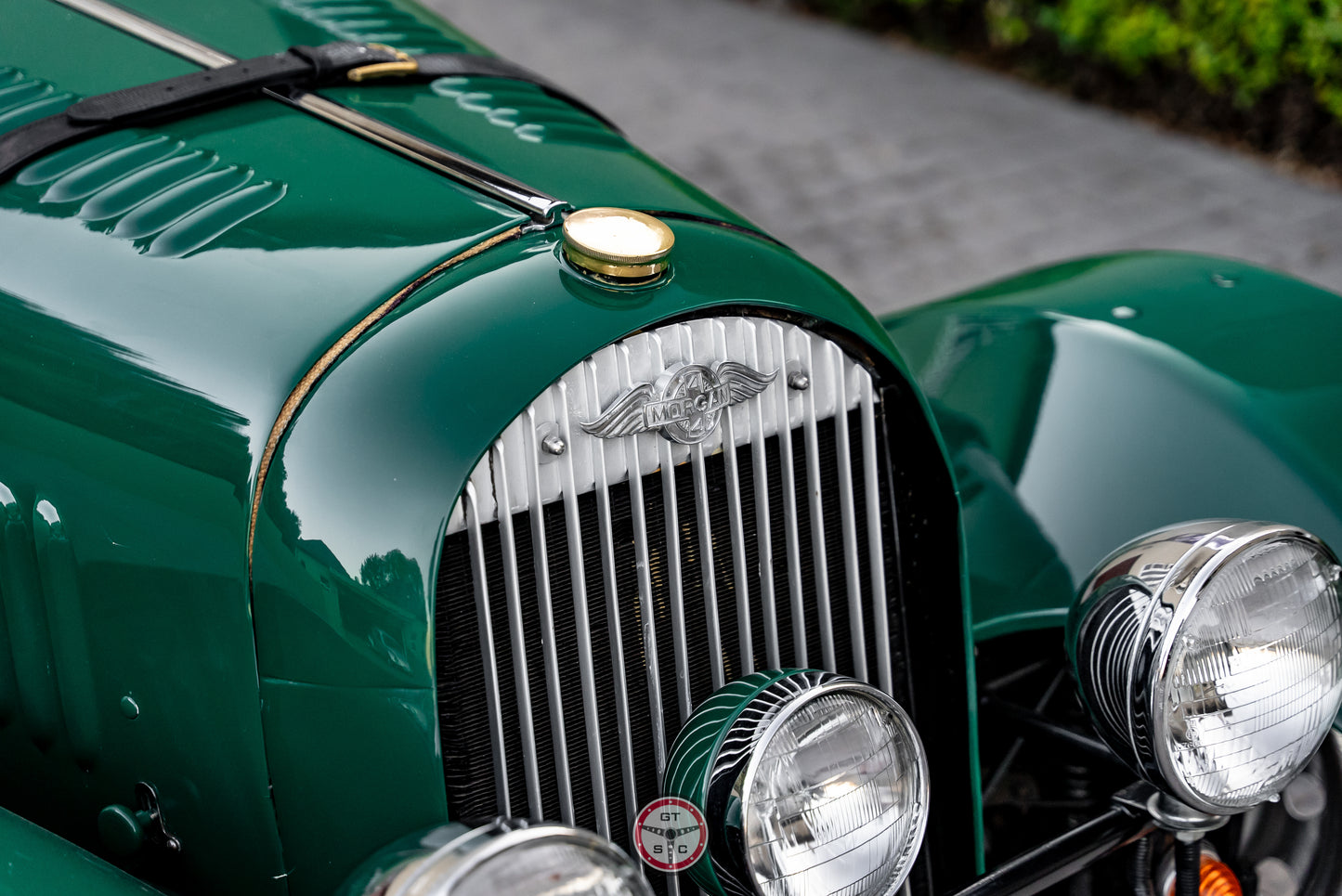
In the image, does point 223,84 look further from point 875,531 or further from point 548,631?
point 875,531

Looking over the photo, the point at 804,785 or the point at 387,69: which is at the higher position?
the point at 387,69

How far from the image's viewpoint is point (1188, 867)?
1.87m

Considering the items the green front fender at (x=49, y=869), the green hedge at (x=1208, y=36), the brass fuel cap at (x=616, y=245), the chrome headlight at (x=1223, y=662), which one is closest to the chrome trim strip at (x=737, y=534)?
the brass fuel cap at (x=616, y=245)

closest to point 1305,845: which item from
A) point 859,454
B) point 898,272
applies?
point 859,454

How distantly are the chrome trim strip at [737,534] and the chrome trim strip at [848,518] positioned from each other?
0.47 feet

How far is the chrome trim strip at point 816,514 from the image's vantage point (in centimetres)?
176

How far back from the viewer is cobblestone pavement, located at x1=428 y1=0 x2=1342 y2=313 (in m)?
5.52

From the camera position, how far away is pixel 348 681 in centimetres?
150

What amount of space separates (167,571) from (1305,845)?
1.57 meters

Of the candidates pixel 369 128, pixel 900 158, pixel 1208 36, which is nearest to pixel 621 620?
pixel 369 128

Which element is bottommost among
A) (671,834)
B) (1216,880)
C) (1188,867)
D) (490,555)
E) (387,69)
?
(1216,880)

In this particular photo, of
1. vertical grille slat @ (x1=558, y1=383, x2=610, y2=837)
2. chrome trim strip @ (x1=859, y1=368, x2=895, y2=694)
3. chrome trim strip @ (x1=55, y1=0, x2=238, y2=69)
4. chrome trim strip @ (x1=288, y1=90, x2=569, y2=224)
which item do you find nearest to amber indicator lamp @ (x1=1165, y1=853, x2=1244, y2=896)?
chrome trim strip @ (x1=859, y1=368, x2=895, y2=694)

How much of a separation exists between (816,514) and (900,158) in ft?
15.8

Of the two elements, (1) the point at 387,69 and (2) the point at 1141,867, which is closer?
(2) the point at 1141,867
